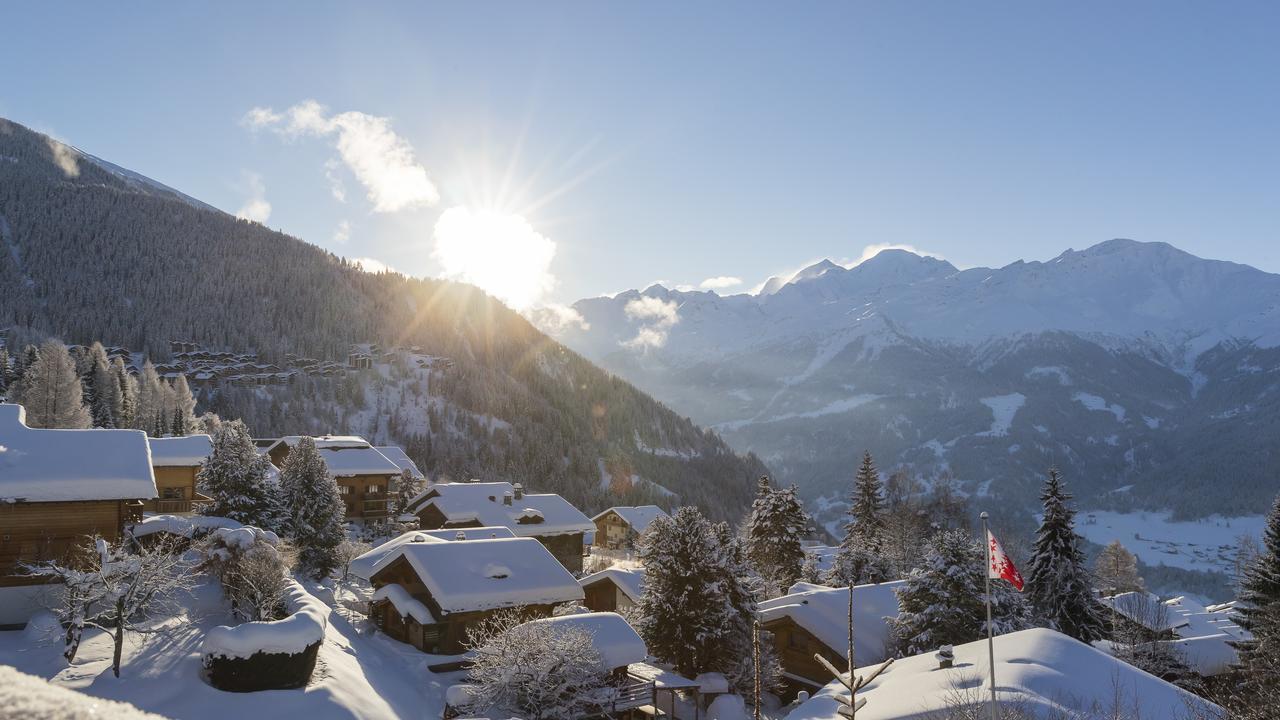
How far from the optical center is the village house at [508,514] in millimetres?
73500

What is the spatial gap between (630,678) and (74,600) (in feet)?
80.0

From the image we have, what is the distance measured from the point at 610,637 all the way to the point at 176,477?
36.9 meters

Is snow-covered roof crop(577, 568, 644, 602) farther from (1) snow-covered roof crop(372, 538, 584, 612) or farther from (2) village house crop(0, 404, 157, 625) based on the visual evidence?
(2) village house crop(0, 404, 157, 625)

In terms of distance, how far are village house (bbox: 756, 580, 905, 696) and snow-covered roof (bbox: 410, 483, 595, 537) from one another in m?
30.0

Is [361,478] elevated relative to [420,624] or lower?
elevated

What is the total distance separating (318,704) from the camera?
84.1ft

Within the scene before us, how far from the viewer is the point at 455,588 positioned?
132 ft

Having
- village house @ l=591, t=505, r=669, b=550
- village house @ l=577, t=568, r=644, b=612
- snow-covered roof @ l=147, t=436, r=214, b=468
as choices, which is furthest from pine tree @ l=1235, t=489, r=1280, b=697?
village house @ l=591, t=505, r=669, b=550

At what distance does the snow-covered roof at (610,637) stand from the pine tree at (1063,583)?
26580 millimetres

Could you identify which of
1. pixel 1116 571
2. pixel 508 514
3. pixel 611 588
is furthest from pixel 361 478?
pixel 1116 571

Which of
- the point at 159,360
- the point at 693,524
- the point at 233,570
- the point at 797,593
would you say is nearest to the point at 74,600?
the point at 233,570

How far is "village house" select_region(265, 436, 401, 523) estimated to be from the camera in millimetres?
82125

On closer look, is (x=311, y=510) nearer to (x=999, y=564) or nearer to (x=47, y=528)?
(x=47, y=528)

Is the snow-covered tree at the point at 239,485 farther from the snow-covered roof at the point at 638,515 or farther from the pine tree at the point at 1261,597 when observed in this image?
the snow-covered roof at the point at 638,515
